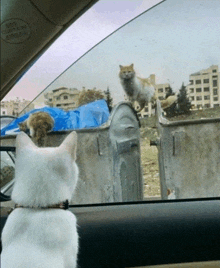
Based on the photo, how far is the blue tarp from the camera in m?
1.88

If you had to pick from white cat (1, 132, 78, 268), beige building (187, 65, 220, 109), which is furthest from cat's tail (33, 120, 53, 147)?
beige building (187, 65, 220, 109)

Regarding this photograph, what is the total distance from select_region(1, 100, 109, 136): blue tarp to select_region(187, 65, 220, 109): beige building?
16.0 inches

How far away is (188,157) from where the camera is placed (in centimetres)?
186

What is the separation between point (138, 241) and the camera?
6.18ft

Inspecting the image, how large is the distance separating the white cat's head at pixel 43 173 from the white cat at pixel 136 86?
41 cm

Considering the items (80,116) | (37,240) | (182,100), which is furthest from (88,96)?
(37,240)

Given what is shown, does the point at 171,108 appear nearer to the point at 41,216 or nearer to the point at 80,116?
the point at 80,116

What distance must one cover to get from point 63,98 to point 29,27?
58 centimetres

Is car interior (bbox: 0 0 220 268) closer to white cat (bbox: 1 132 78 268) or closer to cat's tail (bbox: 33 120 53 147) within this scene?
cat's tail (bbox: 33 120 53 147)

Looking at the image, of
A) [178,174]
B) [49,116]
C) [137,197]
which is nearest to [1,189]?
[49,116]

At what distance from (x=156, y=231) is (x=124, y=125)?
53 centimetres

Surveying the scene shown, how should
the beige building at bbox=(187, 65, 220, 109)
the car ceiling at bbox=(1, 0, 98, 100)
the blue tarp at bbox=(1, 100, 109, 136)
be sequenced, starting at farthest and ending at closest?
1. the blue tarp at bbox=(1, 100, 109, 136)
2. the beige building at bbox=(187, 65, 220, 109)
3. the car ceiling at bbox=(1, 0, 98, 100)

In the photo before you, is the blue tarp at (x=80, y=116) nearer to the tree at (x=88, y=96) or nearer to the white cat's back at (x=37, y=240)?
the tree at (x=88, y=96)

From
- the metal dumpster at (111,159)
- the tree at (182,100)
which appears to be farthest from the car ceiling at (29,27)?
the tree at (182,100)
